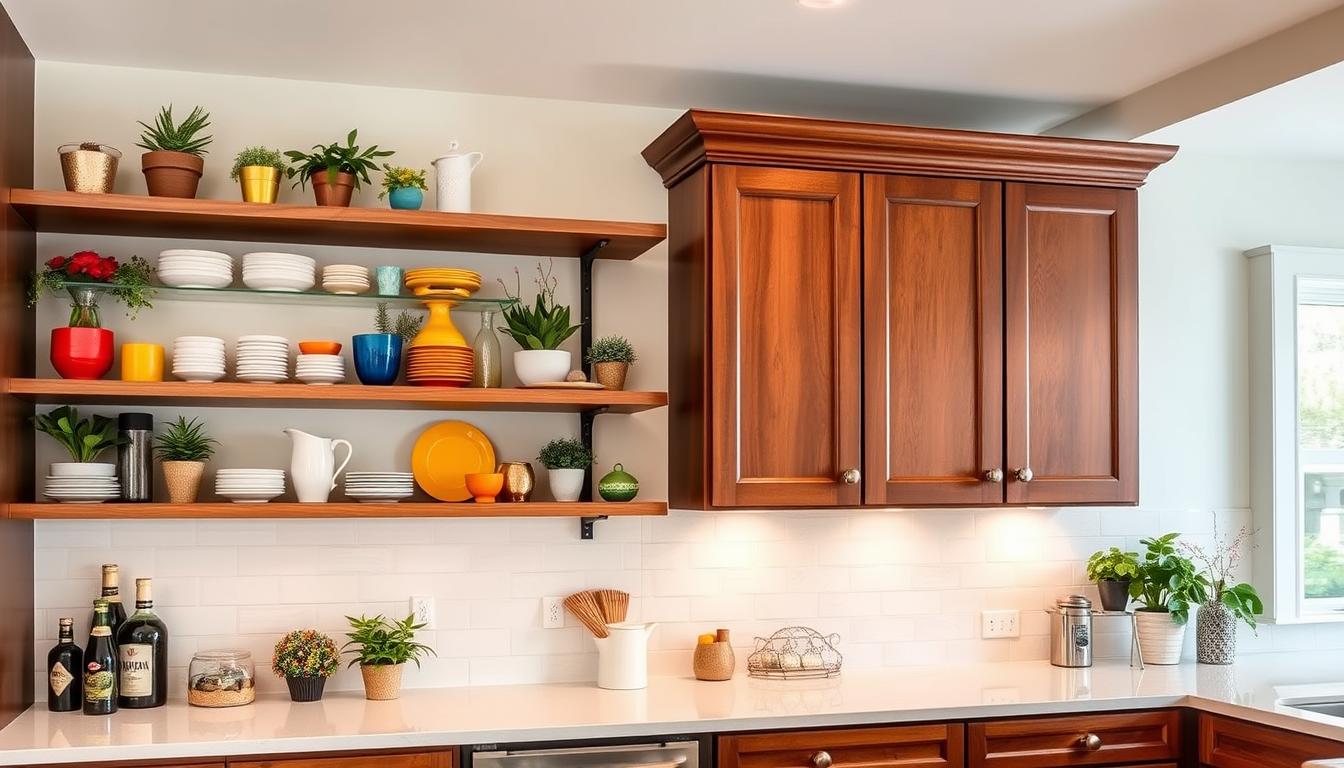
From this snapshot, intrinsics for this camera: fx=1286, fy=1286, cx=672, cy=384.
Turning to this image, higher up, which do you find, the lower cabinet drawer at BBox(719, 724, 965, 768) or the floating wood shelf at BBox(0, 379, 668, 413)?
the floating wood shelf at BBox(0, 379, 668, 413)

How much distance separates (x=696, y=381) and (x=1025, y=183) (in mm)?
1099

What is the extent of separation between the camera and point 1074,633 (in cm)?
370

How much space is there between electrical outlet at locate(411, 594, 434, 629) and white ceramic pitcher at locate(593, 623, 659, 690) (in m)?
0.46

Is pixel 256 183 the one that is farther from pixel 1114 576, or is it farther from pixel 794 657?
pixel 1114 576

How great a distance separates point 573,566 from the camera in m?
3.57

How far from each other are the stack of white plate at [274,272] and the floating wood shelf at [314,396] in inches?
10.4

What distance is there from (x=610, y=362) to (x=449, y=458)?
0.50 meters

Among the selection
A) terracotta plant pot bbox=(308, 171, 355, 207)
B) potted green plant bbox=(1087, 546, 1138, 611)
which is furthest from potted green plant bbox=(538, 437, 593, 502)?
potted green plant bbox=(1087, 546, 1138, 611)

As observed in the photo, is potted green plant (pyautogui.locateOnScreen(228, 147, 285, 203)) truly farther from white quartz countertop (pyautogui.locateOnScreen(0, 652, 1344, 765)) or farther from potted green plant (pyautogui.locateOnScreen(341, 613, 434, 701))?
white quartz countertop (pyautogui.locateOnScreen(0, 652, 1344, 765))

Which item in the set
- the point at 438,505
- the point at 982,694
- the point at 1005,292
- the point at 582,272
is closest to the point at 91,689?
the point at 438,505

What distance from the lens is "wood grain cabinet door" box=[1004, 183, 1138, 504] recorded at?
11.7 ft

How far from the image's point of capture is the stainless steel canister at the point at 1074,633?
3.70 meters

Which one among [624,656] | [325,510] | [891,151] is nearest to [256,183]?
[325,510]

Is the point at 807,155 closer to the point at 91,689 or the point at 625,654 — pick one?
the point at 625,654
